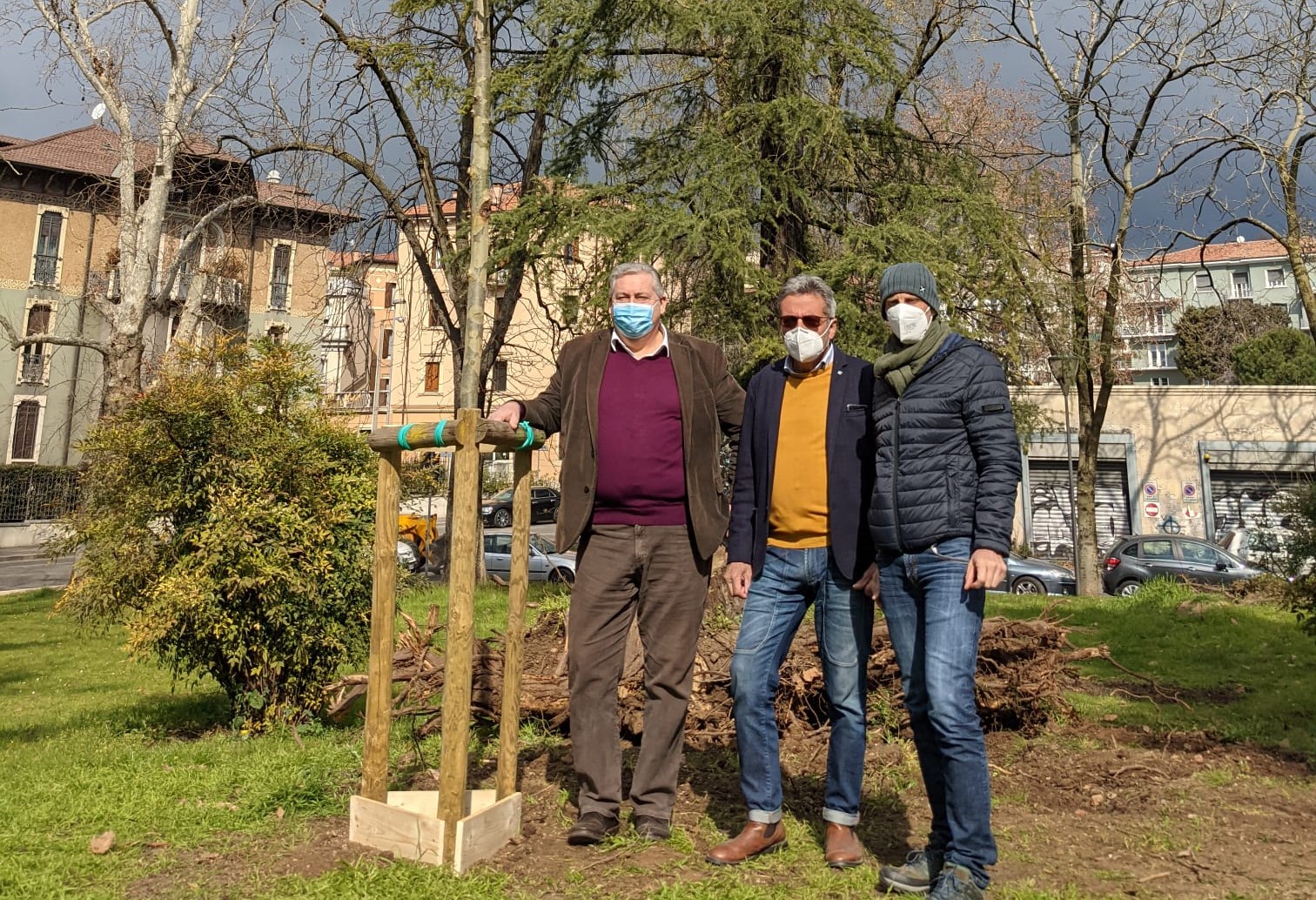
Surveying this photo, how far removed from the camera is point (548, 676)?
539 cm

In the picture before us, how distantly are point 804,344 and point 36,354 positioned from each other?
42601 millimetres

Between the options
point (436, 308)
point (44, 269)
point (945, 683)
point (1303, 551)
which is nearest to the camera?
point (945, 683)

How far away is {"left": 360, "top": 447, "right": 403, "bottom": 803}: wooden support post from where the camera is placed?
11.1 ft

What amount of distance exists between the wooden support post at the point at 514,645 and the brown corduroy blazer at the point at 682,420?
0.50 feet

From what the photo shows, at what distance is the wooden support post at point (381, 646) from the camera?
339 cm

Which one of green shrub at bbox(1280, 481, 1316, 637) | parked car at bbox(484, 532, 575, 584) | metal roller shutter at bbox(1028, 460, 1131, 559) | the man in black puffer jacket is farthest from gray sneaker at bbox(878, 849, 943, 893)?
metal roller shutter at bbox(1028, 460, 1131, 559)

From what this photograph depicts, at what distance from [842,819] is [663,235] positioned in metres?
7.95

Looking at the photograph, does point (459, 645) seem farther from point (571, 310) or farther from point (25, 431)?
point (25, 431)

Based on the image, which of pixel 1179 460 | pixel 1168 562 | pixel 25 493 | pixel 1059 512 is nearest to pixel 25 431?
pixel 25 493

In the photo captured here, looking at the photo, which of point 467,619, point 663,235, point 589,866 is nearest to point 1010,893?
point 589,866

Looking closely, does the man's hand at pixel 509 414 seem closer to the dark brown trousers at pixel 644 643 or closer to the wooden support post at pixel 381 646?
the wooden support post at pixel 381 646

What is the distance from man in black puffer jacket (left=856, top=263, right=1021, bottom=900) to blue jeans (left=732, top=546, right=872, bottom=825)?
0.50 feet

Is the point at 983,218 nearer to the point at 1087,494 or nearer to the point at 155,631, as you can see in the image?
the point at 1087,494

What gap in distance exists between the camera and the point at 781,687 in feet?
16.6
